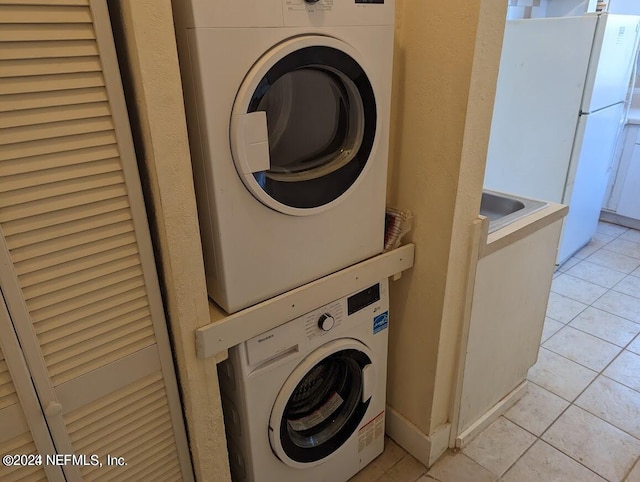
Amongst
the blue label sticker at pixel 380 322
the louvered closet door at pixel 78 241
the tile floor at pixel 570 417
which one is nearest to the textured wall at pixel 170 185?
the louvered closet door at pixel 78 241

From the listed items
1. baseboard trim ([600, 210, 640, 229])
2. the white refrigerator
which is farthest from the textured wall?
baseboard trim ([600, 210, 640, 229])

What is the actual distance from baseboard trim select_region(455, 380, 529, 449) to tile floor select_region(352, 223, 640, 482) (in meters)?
0.02

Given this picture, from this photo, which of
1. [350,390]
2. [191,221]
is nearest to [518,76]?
[350,390]

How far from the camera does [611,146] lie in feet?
10.1

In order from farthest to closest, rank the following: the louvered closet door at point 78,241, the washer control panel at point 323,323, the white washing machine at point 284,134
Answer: the washer control panel at point 323,323
the white washing machine at point 284,134
the louvered closet door at point 78,241

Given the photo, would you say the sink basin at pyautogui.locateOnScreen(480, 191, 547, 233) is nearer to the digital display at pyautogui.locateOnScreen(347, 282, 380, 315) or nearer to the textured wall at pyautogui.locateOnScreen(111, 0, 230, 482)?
the digital display at pyautogui.locateOnScreen(347, 282, 380, 315)

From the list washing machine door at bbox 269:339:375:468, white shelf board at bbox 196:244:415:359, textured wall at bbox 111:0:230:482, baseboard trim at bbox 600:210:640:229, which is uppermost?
textured wall at bbox 111:0:230:482

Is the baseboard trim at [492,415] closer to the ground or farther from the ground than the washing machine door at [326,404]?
closer to the ground

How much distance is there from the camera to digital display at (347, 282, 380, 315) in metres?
1.44

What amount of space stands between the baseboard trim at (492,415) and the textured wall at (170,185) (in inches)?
39.6

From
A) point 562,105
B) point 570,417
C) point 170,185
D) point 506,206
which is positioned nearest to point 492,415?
point 570,417

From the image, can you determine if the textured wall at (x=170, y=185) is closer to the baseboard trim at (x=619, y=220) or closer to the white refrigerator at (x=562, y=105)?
the white refrigerator at (x=562, y=105)

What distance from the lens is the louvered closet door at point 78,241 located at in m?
0.87

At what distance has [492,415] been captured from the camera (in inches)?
74.9
